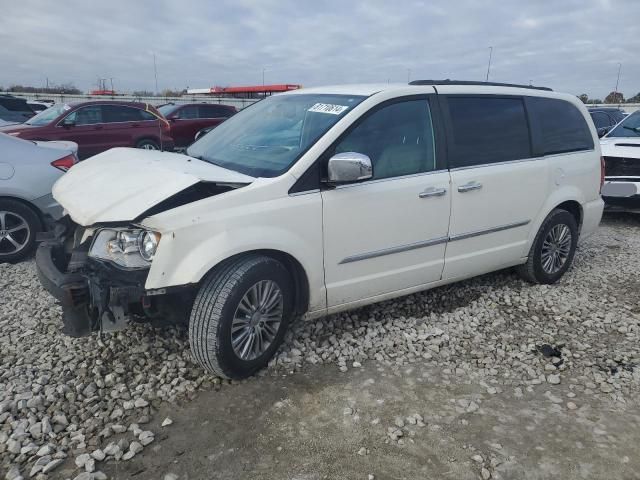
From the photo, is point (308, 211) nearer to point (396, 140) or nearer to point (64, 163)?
point (396, 140)

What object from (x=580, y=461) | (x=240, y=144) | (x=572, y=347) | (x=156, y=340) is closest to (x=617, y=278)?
(x=572, y=347)

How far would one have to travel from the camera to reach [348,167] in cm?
298

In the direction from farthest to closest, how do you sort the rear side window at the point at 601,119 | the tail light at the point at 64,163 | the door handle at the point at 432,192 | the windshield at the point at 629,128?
the rear side window at the point at 601,119, the windshield at the point at 629,128, the tail light at the point at 64,163, the door handle at the point at 432,192

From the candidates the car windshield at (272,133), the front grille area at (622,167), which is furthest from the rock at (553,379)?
the front grille area at (622,167)

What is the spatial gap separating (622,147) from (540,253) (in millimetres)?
3836

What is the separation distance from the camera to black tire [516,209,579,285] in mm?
4547

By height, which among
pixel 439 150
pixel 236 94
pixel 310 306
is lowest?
pixel 310 306

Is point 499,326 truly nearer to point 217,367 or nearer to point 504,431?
point 504,431

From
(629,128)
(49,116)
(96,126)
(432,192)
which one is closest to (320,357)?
(432,192)

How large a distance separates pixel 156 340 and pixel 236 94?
2516cm

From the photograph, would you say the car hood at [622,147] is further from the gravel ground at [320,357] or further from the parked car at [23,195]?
the parked car at [23,195]

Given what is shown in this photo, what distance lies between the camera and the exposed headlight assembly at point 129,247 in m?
2.72

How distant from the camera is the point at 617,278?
16.5 ft

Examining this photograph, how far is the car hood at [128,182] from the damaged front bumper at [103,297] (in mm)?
294
